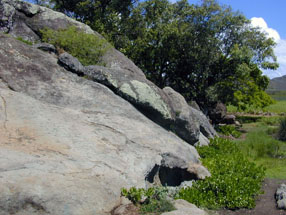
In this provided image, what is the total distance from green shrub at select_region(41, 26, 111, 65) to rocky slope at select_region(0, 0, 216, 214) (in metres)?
2.56

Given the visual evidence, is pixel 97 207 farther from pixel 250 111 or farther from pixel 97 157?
pixel 250 111

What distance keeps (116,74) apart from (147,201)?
508 cm

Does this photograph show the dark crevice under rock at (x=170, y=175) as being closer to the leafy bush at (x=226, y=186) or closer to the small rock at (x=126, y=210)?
the leafy bush at (x=226, y=186)

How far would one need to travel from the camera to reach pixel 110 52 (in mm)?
14383

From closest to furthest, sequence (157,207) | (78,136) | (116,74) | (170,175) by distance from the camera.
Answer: (157,207), (78,136), (170,175), (116,74)

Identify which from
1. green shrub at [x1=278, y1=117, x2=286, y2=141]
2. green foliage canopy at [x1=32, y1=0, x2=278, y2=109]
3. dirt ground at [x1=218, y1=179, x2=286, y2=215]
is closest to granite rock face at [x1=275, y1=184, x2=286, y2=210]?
dirt ground at [x1=218, y1=179, x2=286, y2=215]

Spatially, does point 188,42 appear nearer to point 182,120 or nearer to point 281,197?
point 182,120

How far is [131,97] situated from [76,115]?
2270 millimetres

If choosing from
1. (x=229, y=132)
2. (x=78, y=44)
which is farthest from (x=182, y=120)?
(x=229, y=132)

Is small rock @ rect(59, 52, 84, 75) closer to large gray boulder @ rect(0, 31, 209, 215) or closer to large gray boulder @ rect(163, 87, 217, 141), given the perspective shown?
large gray boulder @ rect(0, 31, 209, 215)

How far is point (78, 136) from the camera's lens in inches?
286

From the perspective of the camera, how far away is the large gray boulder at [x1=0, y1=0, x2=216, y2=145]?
10.2m

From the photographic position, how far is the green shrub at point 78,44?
12844mm

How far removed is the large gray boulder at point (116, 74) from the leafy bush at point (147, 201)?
13.2 ft
